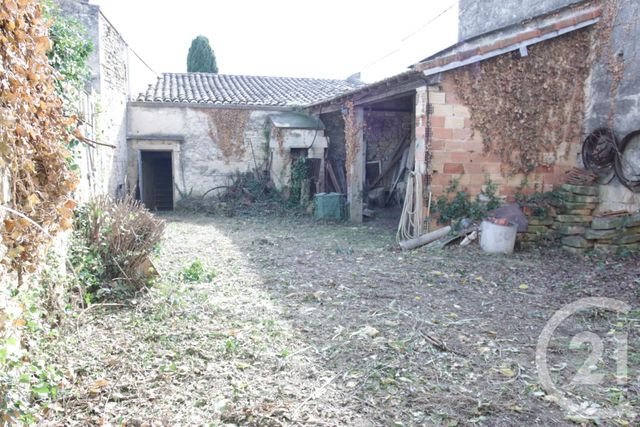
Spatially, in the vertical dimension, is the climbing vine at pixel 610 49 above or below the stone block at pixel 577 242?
above

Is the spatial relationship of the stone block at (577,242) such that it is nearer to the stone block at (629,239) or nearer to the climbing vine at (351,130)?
the stone block at (629,239)

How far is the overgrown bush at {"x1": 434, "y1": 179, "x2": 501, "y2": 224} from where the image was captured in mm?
7559

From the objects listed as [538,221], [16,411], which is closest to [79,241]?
[16,411]

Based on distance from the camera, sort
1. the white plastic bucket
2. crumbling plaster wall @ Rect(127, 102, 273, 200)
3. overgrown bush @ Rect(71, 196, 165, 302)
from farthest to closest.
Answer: crumbling plaster wall @ Rect(127, 102, 273, 200) < the white plastic bucket < overgrown bush @ Rect(71, 196, 165, 302)

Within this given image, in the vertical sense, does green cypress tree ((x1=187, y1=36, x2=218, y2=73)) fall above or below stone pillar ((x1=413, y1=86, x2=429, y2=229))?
above

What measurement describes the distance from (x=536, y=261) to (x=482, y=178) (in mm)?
1688

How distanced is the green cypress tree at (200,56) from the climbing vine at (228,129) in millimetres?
11063

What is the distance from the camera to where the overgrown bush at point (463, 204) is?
7.56 m

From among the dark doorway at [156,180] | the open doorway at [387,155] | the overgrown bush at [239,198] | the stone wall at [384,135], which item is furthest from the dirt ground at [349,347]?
the dark doorway at [156,180]

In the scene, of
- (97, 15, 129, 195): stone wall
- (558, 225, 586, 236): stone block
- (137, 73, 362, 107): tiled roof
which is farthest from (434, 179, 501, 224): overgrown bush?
(137, 73, 362, 107): tiled roof

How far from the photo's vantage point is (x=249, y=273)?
5.82m

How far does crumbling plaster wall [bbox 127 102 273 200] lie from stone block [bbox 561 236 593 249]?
8.35 m

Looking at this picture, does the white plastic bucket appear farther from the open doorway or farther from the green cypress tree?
the green cypress tree

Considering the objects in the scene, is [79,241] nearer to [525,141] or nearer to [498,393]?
[498,393]
